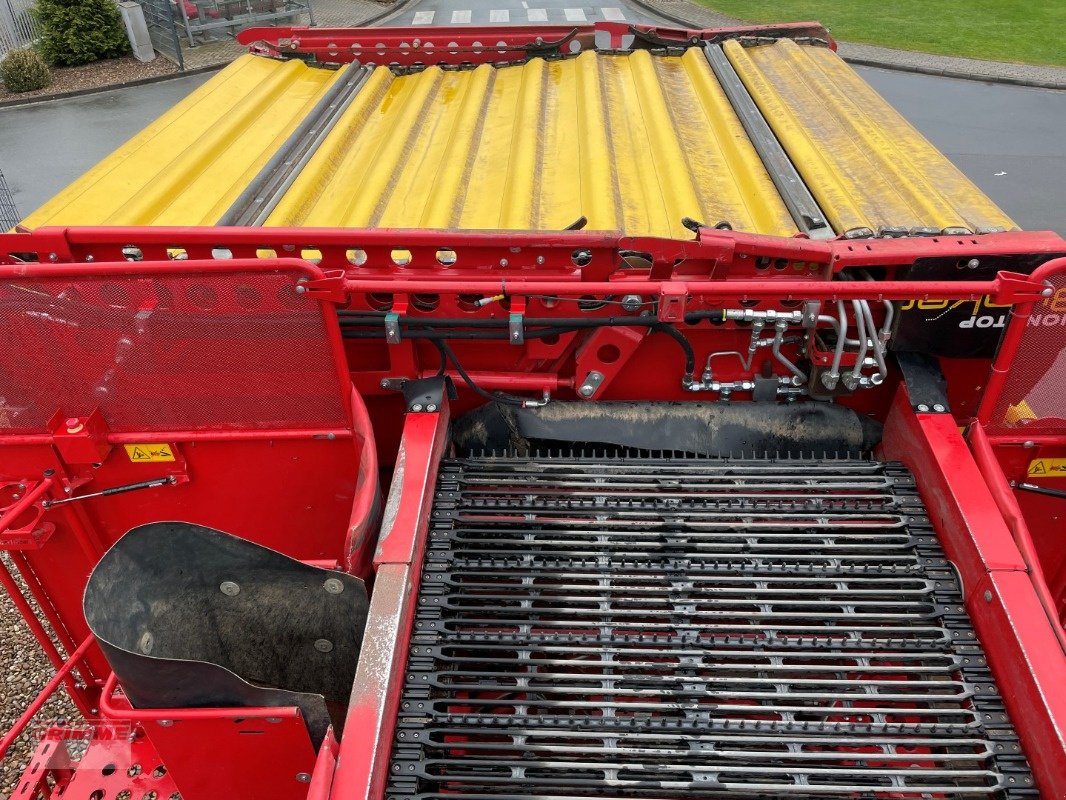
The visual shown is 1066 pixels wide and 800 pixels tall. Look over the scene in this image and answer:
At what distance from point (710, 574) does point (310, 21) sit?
1834cm

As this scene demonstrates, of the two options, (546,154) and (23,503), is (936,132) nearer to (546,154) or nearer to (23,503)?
(546,154)

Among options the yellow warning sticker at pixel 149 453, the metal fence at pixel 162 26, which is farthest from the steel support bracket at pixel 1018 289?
the metal fence at pixel 162 26

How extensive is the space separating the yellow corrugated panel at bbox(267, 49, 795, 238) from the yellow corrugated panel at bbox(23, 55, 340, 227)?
43 cm

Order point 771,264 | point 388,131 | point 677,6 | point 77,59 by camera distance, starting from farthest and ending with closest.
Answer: point 677,6 → point 77,59 → point 388,131 → point 771,264

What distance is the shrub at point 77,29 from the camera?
53.4 feet

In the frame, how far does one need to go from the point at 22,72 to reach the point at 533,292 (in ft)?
54.5

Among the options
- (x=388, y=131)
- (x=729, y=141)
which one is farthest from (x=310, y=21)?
(x=729, y=141)

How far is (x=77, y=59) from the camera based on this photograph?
1659 cm

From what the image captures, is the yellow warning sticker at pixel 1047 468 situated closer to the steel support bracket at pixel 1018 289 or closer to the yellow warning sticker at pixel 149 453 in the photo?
the steel support bracket at pixel 1018 289

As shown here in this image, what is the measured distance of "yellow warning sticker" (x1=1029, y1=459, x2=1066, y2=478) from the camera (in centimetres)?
378

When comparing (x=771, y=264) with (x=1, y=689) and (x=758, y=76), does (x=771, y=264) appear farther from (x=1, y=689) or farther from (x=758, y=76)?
(x=1, y=689)

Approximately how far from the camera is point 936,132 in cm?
1334

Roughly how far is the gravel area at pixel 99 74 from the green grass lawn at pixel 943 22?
13549 mm

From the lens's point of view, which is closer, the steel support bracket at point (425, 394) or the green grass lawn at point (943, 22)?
the steel support bracket at point (425, 394)
